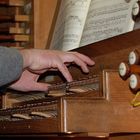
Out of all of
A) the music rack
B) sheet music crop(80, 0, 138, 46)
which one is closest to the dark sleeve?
sheet music crop(80, 0, 138, 46)

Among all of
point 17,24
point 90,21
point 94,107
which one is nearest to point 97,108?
point 94,107

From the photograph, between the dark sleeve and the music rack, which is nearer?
the dark sleeve

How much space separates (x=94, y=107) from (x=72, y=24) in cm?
55

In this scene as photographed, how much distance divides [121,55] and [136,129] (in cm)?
19

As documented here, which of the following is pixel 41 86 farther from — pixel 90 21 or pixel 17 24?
pixel 17 24

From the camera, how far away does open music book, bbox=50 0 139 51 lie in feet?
3.75

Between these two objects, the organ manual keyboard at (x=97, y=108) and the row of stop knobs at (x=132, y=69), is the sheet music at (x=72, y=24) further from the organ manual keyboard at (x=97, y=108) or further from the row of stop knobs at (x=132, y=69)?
the row of stop knobs at (x=132, y=69)

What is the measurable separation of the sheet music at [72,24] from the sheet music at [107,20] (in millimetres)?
89

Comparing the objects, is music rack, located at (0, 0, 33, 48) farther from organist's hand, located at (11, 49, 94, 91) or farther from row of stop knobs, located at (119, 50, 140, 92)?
row of stop knobs, located at (119, 50, 140, 92)

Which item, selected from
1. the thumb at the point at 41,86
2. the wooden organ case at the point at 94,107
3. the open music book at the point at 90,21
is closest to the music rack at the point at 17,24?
the open music book at the point at 90,21

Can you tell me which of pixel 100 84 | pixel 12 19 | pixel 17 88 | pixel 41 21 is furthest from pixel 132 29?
pixel 12 19

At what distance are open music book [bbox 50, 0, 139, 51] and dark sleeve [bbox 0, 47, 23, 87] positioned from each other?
24 cm

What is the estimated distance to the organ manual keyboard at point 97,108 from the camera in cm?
94

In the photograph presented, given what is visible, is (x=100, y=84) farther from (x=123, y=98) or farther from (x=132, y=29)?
(x=132, y=29)
